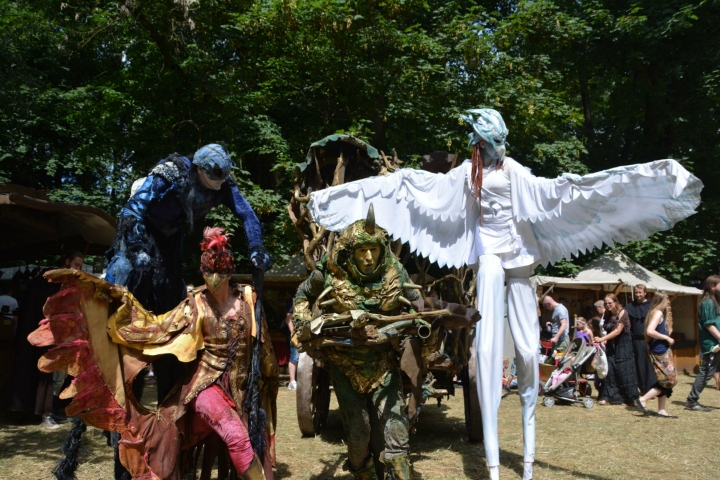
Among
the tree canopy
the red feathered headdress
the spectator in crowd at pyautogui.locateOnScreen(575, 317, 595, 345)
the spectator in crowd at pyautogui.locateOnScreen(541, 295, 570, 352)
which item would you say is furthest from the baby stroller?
the red feathered headdress

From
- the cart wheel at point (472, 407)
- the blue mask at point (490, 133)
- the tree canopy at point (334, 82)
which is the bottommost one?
the cart wheel at point (472, 407)

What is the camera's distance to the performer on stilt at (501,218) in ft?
13.5

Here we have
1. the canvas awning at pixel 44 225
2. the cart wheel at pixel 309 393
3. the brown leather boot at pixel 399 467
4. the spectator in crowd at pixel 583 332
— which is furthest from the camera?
the spectator in crowd at pixel 583 332

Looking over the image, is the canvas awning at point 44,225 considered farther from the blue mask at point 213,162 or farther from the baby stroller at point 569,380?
the baby stroller at point 569,380

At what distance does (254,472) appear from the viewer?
12.2 ft

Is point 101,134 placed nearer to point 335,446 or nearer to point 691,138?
point 335,446

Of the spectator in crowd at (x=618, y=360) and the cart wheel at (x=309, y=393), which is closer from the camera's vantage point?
the cart wheel at (x=309, y=393)

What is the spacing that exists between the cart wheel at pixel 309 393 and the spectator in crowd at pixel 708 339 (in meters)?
5.38

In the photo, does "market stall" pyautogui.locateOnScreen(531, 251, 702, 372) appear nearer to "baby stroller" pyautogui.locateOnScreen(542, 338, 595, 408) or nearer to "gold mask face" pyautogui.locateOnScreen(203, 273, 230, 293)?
"baby stroller" pyautogui.locateOnScreen(542, 338, 595, 408)

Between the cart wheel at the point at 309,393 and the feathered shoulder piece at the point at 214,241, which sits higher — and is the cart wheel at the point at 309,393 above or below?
below

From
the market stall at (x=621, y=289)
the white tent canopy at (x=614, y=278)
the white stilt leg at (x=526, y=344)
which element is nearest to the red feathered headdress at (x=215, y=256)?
the white stilt leg at (x=526, y=344)

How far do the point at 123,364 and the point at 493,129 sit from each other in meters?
2.78

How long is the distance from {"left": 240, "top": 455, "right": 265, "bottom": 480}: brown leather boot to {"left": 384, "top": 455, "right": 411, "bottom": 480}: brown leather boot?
2.48 feet

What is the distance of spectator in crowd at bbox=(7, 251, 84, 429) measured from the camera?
6.91 meters
